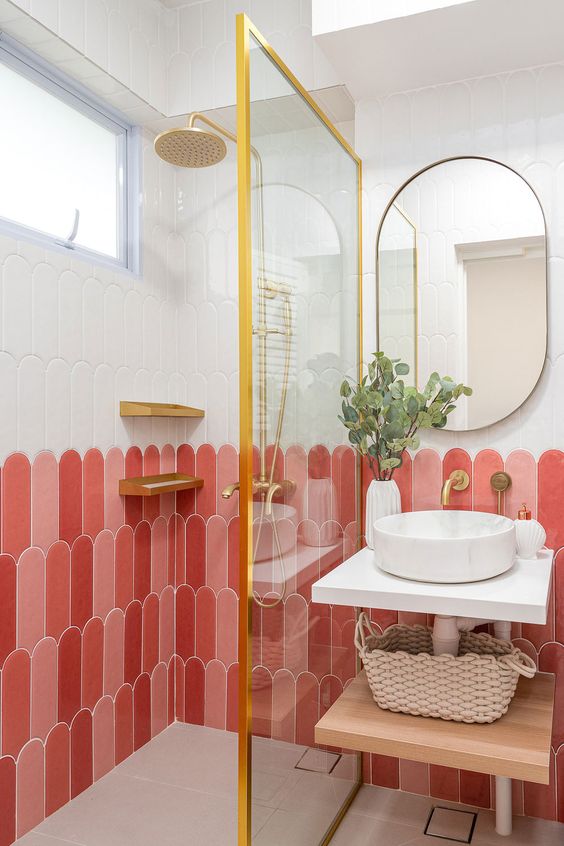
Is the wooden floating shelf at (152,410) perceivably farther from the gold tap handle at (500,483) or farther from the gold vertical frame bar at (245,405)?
the gold tap handle at (500,483)

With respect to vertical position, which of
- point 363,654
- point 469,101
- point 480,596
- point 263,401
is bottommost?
point 363,654

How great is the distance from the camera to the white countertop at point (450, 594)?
4.66 ft

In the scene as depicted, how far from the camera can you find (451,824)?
198 centimetres

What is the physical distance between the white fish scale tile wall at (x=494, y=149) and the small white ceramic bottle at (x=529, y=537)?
27cm

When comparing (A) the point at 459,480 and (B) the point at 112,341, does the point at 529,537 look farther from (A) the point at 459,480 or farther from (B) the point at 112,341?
(B) the point at 112,341

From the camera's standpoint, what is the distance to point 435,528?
6.42 ft

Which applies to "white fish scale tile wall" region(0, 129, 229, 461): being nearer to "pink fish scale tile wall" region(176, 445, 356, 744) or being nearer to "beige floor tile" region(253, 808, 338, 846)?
"pink fish scale tile wall" region(176, 445, 356, 744)

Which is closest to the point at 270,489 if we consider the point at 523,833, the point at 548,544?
the point at 548,544

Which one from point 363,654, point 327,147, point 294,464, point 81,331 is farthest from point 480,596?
point 81,331

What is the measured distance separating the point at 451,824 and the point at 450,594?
95 cm

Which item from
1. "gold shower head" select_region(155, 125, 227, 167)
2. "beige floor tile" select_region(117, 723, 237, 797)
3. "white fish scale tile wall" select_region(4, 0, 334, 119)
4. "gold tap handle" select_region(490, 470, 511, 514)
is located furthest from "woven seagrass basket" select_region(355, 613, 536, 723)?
"white fish scale tile wall" select_region(4, 0, 334, 119)

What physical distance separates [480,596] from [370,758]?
104 cm

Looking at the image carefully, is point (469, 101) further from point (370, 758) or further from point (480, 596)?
point (370, 758)

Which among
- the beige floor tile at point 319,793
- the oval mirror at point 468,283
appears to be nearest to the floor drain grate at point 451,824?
the beige floor tile at point 319,793
